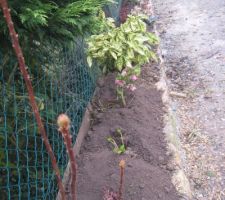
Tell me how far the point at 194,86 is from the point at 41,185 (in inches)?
128

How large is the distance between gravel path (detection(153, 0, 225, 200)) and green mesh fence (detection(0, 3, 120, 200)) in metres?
1.33

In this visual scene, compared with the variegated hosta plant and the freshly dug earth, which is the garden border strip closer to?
the freshly dug earth

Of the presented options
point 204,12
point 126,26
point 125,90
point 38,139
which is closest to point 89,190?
point 38,139

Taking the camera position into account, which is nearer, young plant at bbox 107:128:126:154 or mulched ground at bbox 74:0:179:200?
mulched ground at bbox 74:0:179:200

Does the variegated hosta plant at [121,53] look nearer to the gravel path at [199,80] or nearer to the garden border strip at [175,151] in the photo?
the garden border strip at [175,151]

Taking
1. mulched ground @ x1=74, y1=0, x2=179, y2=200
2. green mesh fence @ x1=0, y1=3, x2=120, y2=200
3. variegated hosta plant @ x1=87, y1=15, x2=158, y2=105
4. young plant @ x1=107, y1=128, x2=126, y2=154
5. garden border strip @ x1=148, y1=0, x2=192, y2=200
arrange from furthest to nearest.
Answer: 1. variegated hosta plant @ x1=87, y1=15, x2=158, y2=105
2. young plant @ x1=107, y1=128, x2=126, y2=154
3. garden border strip @ x1=148, y1=0, x2=192, y2=200
4. mulched ground @ x1=74, y1=0, x2=179, y2=200
5. green mesh fence @ x1=0, y1=3, x2=120, y2=200

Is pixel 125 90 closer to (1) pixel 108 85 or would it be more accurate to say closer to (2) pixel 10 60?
(1) pixel 108 85

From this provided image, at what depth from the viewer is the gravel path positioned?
4.09 metres

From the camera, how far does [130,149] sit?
3701 mm

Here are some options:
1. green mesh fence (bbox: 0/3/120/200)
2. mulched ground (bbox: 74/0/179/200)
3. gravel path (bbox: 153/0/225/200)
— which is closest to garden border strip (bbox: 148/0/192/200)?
mulched ground (bbox: 74/0/179/200)

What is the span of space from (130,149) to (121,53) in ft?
4.06

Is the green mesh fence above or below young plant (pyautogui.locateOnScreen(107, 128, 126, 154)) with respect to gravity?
above

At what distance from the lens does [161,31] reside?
7934 mm

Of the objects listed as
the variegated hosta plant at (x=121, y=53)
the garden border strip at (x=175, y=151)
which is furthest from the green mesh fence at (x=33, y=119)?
the garden border strip at (x=175, y=151)
